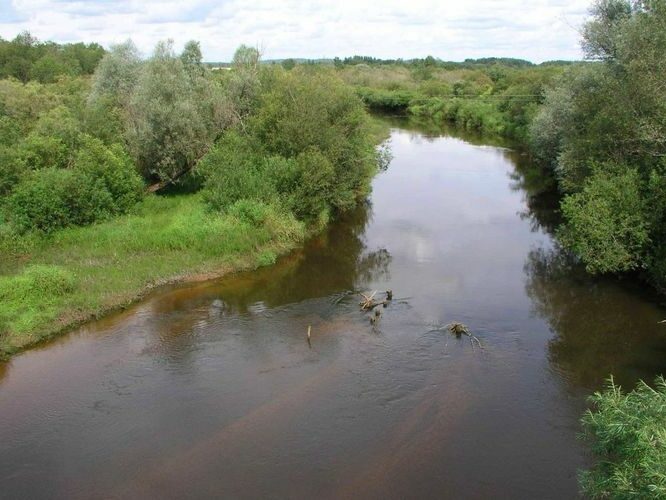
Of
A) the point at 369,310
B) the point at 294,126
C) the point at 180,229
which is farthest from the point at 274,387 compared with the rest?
the point at 294,126

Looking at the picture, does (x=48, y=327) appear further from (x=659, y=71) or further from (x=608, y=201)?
(x=659, y=71)

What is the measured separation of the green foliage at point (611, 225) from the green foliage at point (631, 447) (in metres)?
13.6

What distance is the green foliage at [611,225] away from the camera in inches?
871

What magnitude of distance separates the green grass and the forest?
0.22 feet

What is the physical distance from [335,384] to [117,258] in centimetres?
1244

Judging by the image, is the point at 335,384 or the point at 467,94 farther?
the point at 467,94

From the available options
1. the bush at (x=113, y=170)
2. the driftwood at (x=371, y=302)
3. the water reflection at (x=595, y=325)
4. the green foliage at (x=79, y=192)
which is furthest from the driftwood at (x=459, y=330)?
the bush at (x=113, y=170)

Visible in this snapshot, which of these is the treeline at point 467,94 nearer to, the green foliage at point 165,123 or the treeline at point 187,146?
the treeline at point 187,146

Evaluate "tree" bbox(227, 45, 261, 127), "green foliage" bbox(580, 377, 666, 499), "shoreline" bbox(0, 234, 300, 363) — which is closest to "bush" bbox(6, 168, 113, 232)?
"shoreline" bbox(0, 234, 300, 363)

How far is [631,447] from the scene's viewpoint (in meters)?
8.27

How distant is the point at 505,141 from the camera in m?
63.6

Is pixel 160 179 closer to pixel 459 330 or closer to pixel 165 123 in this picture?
pixel 165 123

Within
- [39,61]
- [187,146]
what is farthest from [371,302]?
[39,61]

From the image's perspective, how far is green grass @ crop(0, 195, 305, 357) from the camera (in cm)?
2053
